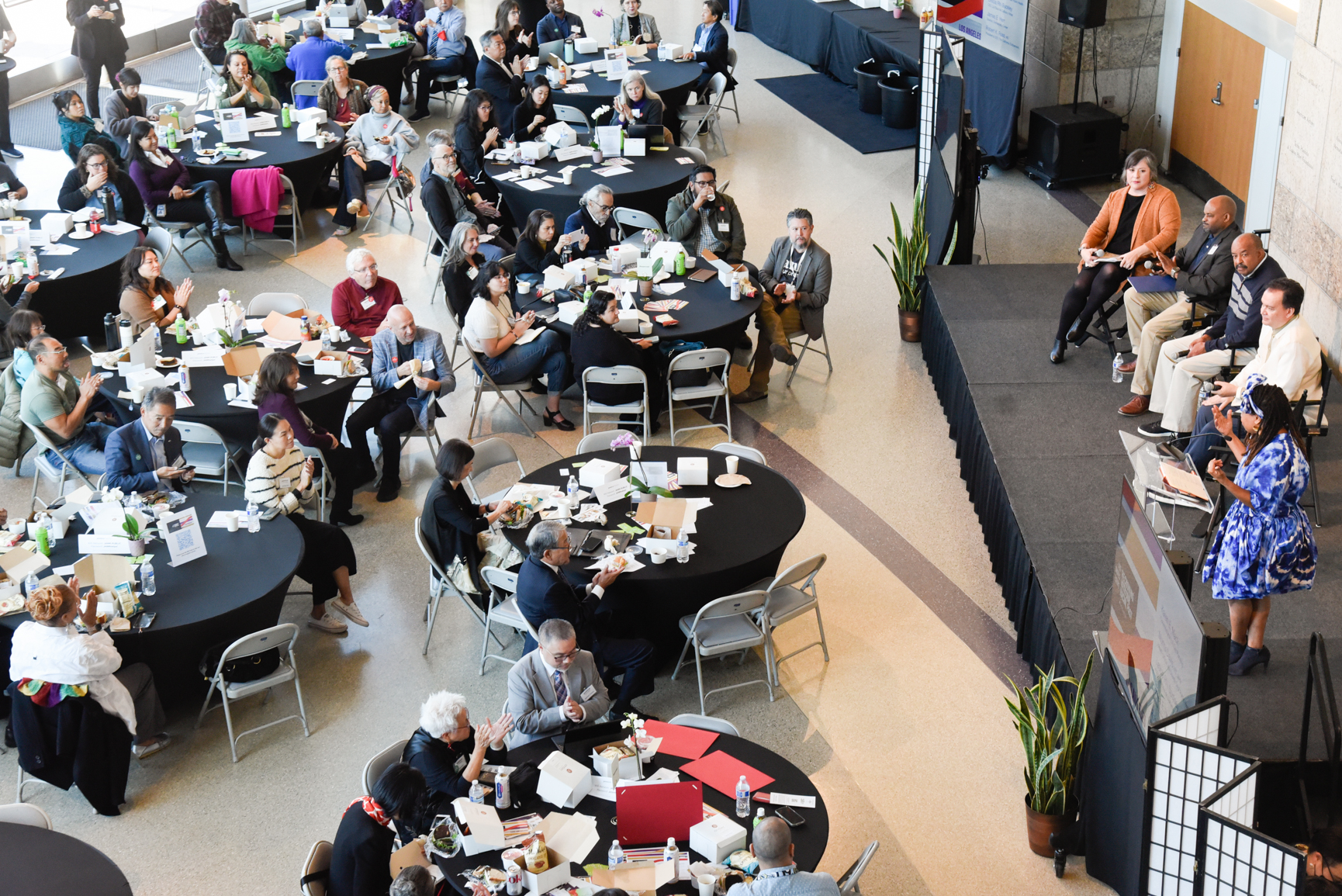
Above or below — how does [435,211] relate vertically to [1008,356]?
above

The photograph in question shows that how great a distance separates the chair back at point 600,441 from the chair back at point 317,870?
3.13m

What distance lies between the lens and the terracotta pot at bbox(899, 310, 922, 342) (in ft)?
33.5

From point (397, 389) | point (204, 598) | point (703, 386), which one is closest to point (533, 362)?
point (397, 389)

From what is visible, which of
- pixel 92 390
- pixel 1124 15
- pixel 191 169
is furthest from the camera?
pixel 1124 15

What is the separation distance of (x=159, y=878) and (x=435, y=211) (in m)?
6.05

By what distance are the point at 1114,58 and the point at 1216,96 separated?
55.2 inches

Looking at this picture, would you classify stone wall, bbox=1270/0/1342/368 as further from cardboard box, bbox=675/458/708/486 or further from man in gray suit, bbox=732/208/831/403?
cardboard box, bbox=675/458/708/486

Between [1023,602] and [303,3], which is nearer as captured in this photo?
[1023,602]

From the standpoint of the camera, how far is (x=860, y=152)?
14.1m

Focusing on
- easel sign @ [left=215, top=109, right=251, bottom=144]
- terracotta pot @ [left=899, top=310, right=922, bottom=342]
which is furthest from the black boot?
terracotta pot @ [left=899, top=310, right=922, bottom=342]

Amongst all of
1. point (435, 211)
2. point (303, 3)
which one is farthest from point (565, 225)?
point (303, 3)

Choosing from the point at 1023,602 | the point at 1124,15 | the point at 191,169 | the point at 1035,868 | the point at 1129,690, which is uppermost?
the point at 1124,15

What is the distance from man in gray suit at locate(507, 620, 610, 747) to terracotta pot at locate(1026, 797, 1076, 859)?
6.37 ft

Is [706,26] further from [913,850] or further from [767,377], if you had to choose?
[913,850]
